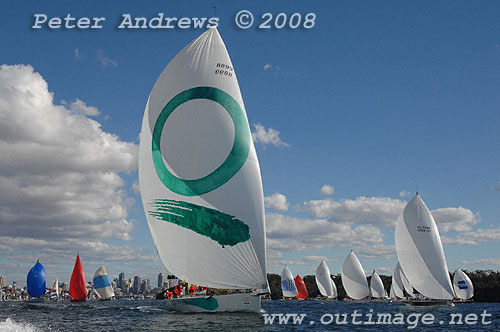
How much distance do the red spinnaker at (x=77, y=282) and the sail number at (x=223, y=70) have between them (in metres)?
55.6

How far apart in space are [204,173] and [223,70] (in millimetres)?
8391

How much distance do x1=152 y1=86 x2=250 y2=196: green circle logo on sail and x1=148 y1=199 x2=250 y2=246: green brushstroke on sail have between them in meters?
1.15

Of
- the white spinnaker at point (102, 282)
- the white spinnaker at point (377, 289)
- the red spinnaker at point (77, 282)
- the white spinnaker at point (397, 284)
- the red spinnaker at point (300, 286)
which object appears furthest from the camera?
the red spinnaker at point (300, 286)

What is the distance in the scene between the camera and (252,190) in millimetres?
32688

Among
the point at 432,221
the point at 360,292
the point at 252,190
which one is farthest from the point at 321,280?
the point at 252,190

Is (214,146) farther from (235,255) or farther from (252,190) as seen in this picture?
(235,255)

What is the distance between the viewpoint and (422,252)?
59.1 meters

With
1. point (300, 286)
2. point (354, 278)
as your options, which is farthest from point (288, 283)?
point (354, 278)

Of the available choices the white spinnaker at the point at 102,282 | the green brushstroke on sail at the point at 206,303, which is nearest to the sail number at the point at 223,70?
the green brushstroke on sail at the point at 206,303

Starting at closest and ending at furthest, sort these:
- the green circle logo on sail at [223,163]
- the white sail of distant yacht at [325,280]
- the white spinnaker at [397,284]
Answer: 1. the green circle logo on sail at [223,163]
2. the white spinnaker at [397,284]
3. the white sail of distant yacht at [325,280]

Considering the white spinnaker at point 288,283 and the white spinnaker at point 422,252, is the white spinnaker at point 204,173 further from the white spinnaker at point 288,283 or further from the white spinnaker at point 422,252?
the white spinnaker at point 288,283

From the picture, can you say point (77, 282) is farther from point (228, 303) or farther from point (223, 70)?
point (223, 70)

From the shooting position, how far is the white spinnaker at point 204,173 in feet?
104

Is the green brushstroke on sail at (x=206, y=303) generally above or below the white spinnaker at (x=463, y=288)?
above
